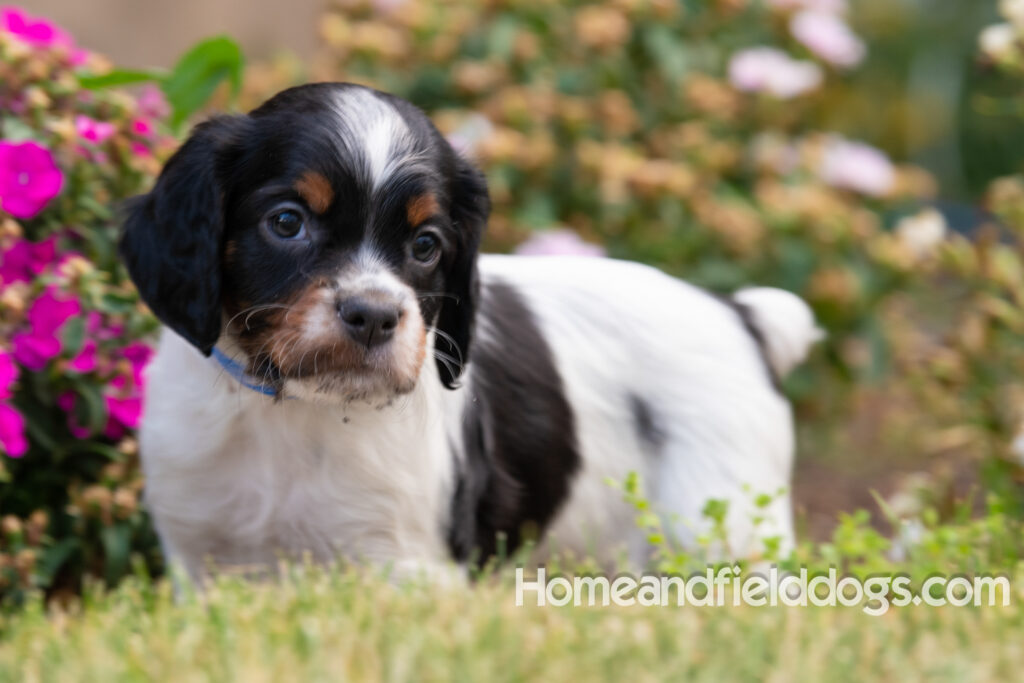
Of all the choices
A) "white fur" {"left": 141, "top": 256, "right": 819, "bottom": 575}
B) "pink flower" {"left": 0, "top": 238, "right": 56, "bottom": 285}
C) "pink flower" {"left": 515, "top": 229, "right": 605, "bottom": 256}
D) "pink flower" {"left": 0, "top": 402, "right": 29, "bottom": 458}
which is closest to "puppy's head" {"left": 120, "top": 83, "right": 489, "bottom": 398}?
"white fur" {"left": 141, "top": 256, "right": 819, "bottom": 575}

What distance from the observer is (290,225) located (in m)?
3.12

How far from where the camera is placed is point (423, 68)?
22.2ft

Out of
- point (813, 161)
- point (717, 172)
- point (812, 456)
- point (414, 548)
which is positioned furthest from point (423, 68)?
point (414, 548)

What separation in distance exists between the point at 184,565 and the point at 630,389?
145cm

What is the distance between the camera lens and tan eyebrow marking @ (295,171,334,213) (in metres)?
3.07

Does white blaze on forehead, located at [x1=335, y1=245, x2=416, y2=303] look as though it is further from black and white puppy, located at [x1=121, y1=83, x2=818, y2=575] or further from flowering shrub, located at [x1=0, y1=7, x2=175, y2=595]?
flowering shrub, located at [x1=0, y1=7, x2=175, y2=595]

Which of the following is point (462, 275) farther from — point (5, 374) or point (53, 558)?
point (53, 558)

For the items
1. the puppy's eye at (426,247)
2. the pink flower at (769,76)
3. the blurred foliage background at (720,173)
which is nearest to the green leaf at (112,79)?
the blurred foliage background at (720,173)

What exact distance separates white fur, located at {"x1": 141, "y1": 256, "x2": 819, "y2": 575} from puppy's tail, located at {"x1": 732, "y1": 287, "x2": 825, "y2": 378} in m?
0.03

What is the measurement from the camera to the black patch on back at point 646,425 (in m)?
4.15

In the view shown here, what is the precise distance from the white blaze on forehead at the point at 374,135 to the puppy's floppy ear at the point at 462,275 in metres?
0.27

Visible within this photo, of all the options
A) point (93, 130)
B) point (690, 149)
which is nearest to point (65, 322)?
point (93, 130)

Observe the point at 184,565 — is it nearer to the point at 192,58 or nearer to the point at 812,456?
the point at 192,58

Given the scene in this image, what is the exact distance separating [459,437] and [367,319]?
788 mm
